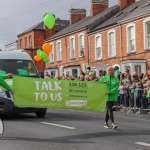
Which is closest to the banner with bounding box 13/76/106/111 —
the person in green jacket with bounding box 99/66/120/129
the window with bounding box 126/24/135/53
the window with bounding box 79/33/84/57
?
the person in green jacket with bounding box 99/66/120/129

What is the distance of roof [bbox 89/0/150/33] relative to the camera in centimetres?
3432

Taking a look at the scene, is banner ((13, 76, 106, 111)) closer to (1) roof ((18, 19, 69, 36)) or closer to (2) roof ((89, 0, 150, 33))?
(2) roof ((89, 0, 150, 33))

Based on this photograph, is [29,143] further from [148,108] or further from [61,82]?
[148,108]

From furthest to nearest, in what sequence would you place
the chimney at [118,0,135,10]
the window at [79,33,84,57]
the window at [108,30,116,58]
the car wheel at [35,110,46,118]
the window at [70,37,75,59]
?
1. the window at [70,37,75,59]
2. the window at [79,33,84,57]
3. the chimney at [118,0,135,10]
4. the window at [108,30,116,58]
5. the car wheel at [35,110,46,118]

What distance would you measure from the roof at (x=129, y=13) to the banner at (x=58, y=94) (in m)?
21.0

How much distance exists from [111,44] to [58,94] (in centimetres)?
2566

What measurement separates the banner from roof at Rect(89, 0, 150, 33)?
21.0 meters

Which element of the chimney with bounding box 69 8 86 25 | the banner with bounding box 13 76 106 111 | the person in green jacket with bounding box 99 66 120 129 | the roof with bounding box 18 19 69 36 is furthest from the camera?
the roof with bounding box 18 19 69 36

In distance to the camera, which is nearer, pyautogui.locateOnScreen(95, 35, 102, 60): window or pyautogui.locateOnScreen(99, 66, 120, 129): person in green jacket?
pyautogui.locateOnScreen(99, 66, 120, 129): person in green jacket

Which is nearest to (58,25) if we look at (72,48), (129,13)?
(72,48)

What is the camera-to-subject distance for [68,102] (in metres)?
12.6

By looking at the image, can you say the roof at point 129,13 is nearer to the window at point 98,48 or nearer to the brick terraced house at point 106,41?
the brick terraced house at point 106,41

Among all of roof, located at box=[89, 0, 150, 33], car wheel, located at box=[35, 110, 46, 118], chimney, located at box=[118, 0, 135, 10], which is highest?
chimney, located at box=[118, 0, 135, 10]

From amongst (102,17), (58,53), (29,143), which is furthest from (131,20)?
(29,143)
